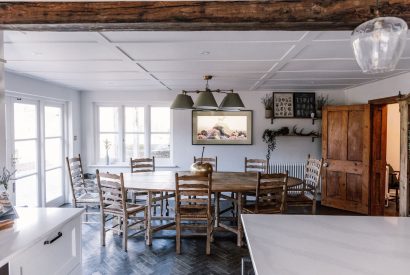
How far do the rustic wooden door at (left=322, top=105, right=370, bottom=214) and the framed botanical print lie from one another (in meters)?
0.38

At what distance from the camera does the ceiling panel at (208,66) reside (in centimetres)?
348

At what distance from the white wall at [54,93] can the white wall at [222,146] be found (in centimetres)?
19

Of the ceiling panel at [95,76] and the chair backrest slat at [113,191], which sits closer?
the chair backrest slat at [113,191]

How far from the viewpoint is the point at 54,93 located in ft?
16.9

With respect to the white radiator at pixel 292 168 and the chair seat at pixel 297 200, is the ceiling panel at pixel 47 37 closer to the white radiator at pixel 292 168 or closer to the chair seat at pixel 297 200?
the chair seat at pixel 297 200

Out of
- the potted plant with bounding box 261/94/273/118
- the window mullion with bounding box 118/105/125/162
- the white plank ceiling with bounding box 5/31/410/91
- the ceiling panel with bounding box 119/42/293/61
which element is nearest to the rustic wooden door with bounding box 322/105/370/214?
the white plank ceiling with bounding box 5/31/410/91

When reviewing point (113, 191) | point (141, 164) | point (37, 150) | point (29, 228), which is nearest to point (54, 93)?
point (37, 150)

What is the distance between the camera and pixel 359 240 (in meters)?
1.67

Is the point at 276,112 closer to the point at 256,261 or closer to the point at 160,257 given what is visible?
the point at 160,257

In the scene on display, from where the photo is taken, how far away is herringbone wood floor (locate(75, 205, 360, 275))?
3.18m

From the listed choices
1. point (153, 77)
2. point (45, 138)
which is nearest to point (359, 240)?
point (153, 77)

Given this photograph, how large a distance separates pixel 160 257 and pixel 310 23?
290 cm

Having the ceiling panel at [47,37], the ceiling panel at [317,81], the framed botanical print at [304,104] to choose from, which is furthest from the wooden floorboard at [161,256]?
the framed botanical print at [304,104]

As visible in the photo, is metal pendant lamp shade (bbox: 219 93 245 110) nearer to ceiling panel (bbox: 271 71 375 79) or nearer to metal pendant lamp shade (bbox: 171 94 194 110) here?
metal pendant lamp shade (bbox: 171 94 194 110)
